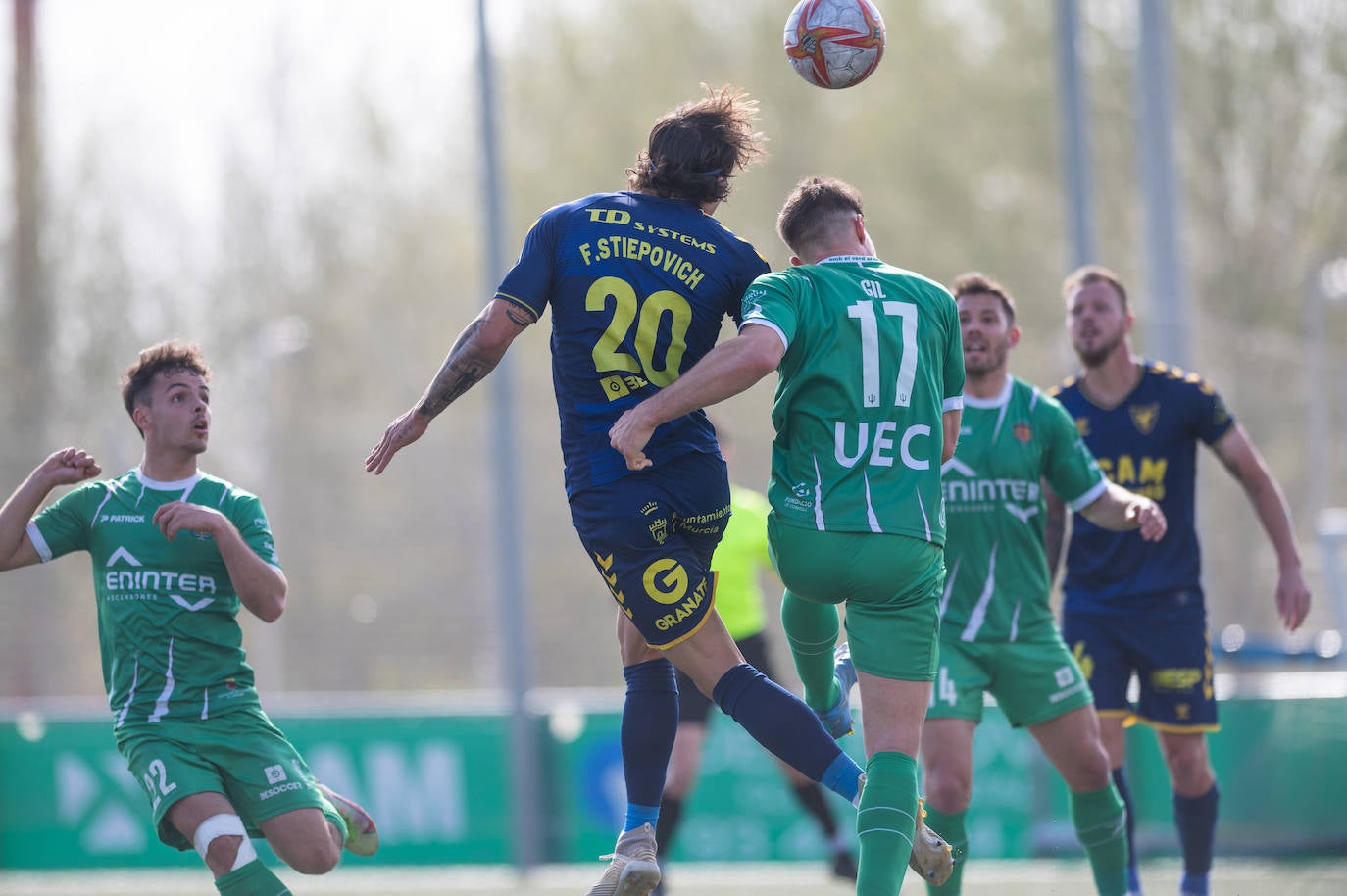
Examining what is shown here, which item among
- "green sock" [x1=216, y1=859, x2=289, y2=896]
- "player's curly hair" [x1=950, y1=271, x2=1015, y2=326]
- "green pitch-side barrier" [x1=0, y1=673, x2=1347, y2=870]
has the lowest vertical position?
"green pitch-side barrier" [x1=0, y1=673, x2=1347, y2=870]

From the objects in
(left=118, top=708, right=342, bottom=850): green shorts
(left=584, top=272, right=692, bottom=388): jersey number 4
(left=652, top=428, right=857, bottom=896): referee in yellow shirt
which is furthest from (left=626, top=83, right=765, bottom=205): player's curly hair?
(left=652, top=428, right=857, bottom=896): referee in yellow shirt

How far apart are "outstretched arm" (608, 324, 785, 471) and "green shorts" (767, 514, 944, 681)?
21.9 inches

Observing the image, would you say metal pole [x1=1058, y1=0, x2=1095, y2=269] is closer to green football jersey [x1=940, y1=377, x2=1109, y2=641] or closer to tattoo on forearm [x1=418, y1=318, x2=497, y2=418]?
green football jersey [x1=940, y1=377, x2=1109, y2=641]

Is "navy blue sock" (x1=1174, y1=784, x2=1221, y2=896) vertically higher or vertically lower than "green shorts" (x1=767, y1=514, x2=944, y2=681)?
lower

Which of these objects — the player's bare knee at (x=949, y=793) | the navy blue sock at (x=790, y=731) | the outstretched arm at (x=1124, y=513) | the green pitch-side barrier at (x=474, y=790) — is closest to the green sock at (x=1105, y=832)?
the player's bare knee at (x=949, y=793)

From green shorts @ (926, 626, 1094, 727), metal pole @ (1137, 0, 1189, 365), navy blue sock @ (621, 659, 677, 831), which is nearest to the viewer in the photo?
navy blue sock @ (621, 659, 677, 831)

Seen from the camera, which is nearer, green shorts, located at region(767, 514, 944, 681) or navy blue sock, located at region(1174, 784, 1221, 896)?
green shorts, located at region(767, 514, 944, 681)

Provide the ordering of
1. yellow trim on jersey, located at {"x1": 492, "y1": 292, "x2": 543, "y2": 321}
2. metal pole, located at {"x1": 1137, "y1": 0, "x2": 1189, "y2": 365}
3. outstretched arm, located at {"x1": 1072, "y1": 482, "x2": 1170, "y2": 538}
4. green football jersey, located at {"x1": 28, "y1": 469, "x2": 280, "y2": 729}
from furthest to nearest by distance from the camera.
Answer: metal pole, located at {"x1": 1137, "y1": 0, "x2": 1189, "y2": 365} → outstretched arm, located at {"x1": 1072, "y1": 482, "x2": 1170, "y2": 538} → green football jersey, located at {"x1": 28, "y1": 469, "x2": 280, "y2": 729} → yellow trim on jersey, located at {"x1": 492, "y1": 292, "x2": 543, "y2": 321}

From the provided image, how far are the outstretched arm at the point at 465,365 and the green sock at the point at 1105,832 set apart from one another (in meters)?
2.91

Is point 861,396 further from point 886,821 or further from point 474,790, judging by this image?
point 474,790

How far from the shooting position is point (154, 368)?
5543 millimetres

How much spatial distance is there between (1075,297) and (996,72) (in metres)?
18.1

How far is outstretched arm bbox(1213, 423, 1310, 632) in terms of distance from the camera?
6.65 m

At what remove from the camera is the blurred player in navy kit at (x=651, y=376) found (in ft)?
15.5
